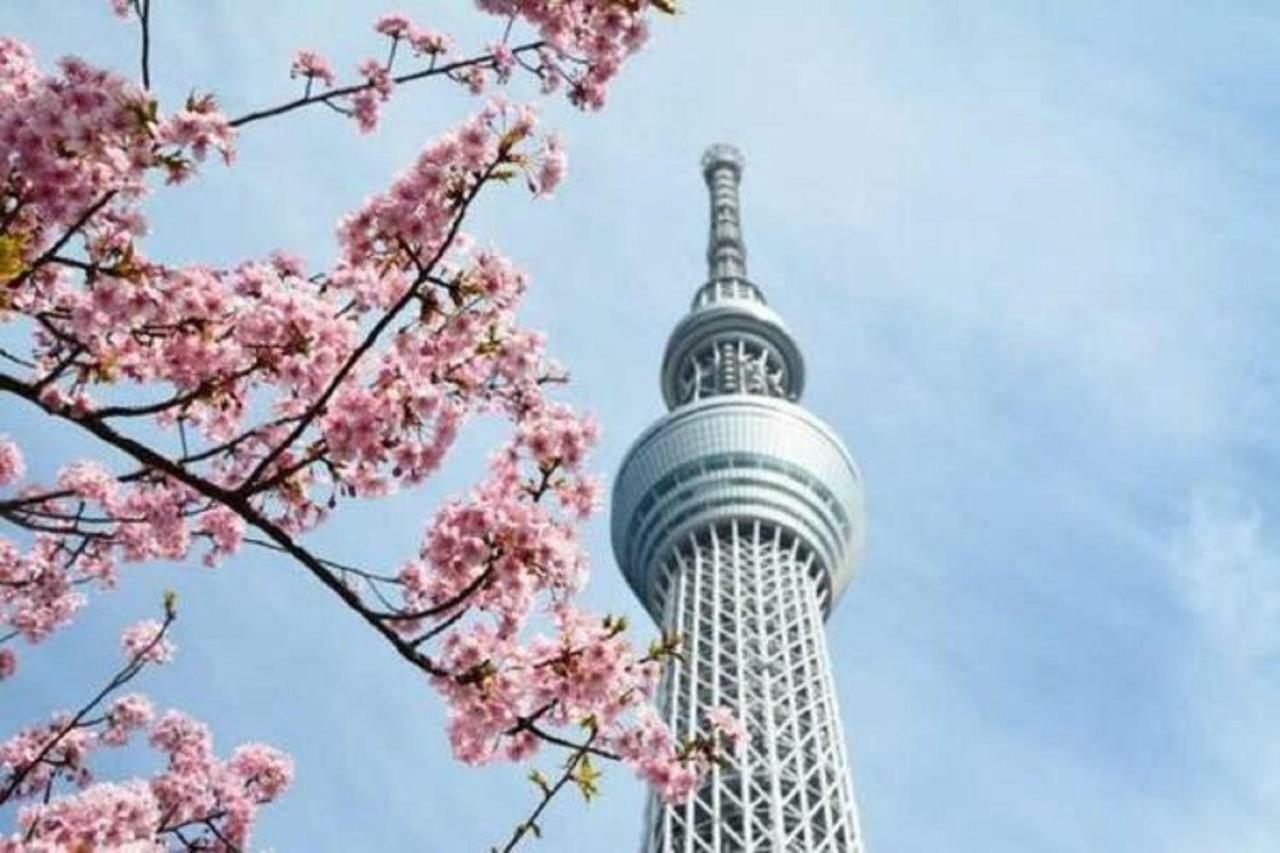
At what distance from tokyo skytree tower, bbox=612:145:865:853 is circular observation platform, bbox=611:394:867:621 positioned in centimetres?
9

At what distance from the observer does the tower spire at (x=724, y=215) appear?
89375 mm

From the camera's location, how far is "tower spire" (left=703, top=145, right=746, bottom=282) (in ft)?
293

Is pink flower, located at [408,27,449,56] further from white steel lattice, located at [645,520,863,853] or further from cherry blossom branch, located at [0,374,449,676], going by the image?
white steel lattice, located at [645,520,863,853]

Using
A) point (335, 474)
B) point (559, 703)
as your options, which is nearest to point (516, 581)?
point (559, 703)

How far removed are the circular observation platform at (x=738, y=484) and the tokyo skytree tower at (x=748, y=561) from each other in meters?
0.09

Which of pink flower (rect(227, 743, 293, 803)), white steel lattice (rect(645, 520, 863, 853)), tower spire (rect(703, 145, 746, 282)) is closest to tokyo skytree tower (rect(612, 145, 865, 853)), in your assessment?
white steel lattice (rect(645, 520, 863, 853))

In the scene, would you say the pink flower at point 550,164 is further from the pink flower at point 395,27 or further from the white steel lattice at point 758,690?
the white steel lattice at point 758,690

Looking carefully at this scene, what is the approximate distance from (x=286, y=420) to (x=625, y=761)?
2.22 m

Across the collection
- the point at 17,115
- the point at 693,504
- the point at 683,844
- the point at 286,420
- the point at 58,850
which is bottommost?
the point at 58,850

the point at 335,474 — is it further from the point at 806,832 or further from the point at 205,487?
the point at 806,832

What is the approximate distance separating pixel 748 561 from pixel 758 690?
7719 millimetres

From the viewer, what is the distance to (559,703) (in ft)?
19.9

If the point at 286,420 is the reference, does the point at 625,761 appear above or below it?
below

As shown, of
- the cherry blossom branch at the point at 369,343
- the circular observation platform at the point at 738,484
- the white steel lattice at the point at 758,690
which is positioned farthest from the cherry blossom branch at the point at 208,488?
the circular observation platform at the point at 738,484
